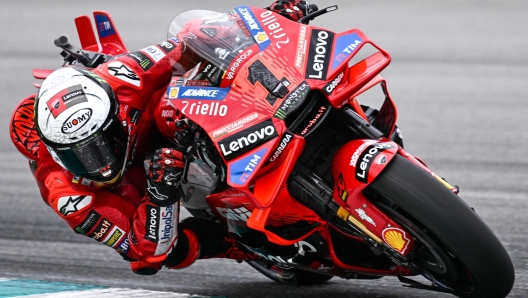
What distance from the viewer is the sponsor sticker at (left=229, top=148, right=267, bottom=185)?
2.86 meters

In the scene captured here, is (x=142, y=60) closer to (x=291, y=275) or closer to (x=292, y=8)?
(x=292, y=8)

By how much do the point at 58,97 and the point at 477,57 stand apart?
6059 millimetres

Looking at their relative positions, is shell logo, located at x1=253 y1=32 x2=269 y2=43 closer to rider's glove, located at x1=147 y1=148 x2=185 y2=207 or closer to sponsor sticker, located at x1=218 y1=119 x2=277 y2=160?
sponsor sticker, located at x1=218 y1=119 x2=277 y2=160

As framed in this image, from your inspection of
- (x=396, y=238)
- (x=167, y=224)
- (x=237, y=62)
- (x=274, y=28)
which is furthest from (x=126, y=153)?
(x=396, y=238)

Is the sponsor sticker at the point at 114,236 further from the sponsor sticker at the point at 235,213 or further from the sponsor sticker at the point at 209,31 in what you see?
the sponsor sticker at the point at 209,31

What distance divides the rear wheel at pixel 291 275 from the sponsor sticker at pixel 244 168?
4.27 ft

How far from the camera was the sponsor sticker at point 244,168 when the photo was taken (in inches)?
113

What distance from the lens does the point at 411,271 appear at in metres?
3.21

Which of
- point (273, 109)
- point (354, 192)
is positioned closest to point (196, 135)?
point (273, 109)

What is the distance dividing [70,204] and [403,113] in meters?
4.30

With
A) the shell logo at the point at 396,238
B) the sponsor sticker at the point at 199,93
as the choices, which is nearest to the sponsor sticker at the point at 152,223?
the sponsor sticker at the point at 199,93

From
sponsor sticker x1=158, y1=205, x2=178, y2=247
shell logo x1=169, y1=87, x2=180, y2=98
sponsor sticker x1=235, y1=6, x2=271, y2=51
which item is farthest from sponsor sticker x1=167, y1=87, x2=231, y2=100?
sponsor sticker x1=158, y1=205, x2=178, y2=247

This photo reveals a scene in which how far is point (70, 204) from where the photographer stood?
12.3 ft

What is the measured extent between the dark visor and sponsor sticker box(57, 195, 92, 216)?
0.82 ft
